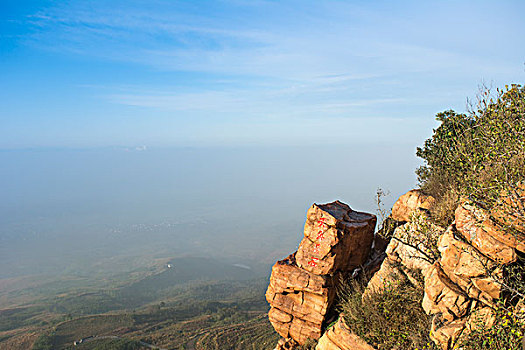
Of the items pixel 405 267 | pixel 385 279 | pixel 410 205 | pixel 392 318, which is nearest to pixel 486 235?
pixel 405 267

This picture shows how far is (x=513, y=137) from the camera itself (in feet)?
37.9

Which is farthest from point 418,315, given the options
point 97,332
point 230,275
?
point 230,275

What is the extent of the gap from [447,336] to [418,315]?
5.60 ft

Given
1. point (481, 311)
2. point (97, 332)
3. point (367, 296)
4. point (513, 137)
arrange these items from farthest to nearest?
1. point (97, 332)
2. point (367, 296)
3. point (513, 137)
4. point (481, 311)

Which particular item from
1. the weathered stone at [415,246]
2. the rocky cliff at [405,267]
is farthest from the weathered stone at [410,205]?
the weathered stone at [415,246]

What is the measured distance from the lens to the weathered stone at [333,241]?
15.3m

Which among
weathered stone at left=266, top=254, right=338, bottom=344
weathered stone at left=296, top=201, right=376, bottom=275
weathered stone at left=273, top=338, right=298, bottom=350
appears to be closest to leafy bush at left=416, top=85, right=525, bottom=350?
weathered stone at left=296, top=201, right=376, bottom=275

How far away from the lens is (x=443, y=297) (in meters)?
11.0

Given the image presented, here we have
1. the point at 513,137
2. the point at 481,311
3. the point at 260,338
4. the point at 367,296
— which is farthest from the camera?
the point at 260,338

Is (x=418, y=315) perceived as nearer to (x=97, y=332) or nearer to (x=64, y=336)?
(x=97, y=332)

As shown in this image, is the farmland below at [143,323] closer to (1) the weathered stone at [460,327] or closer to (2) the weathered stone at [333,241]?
(2) the weathered stone at [333,241]

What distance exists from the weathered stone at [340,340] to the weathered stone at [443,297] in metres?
2.99

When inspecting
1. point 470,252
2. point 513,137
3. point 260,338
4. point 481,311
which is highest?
point 513,137

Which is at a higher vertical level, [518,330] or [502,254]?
[502,254]
